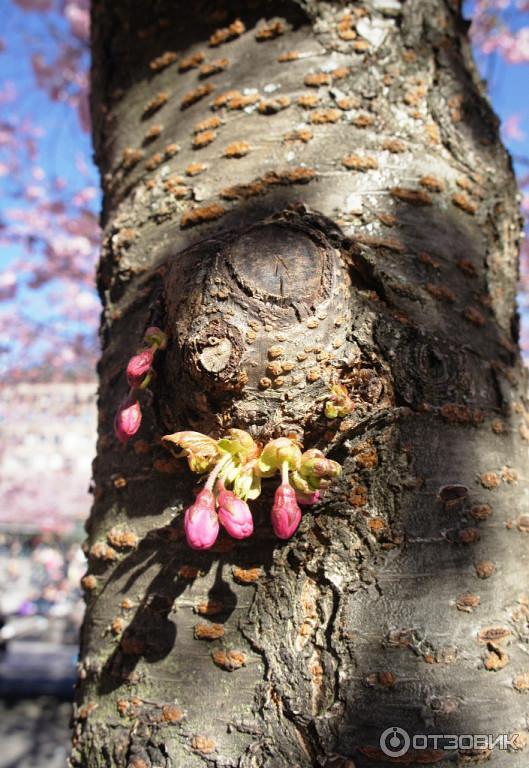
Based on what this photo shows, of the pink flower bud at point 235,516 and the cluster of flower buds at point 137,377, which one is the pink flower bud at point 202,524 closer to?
the pink flower bud at point 235,516

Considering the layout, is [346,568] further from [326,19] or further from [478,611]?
[326,19]

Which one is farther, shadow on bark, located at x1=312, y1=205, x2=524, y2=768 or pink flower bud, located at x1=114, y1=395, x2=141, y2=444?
pink flower bud, located at x1=114, y1=395, x2=141, y2=444
